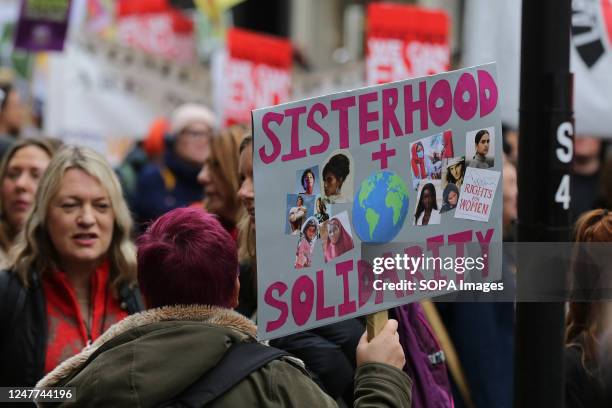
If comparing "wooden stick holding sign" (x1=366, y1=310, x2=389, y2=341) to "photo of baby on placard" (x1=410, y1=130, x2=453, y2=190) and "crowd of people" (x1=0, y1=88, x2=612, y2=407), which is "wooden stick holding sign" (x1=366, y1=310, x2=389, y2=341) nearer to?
"crowd of people" (x1=0, y1=88, x2=612, y2=407)

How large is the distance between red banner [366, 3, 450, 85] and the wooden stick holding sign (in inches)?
178

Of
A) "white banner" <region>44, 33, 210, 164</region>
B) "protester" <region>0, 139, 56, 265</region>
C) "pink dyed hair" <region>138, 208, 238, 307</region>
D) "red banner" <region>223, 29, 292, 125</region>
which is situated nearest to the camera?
"pink dyed hair" <region>138, 208, 238, 307</region>

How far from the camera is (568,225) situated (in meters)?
3.07

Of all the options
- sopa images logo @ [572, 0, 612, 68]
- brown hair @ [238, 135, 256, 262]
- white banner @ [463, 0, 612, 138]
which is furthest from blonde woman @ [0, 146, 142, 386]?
sopa images logo @ [572, 0, 612, 68]

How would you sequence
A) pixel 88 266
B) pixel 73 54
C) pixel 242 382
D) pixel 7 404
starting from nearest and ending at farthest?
pixel 242 382 → pixel 7 404 → pixel 88 266 → pixel 73 54

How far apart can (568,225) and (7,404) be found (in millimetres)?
1709

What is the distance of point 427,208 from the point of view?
295 cm

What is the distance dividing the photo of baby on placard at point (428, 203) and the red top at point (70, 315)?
1369 mm

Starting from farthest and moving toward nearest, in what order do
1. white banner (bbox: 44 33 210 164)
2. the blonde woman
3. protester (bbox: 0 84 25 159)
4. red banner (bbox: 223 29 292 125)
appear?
white banner (bbox: 44 33 210 164), red banner (bbox: 223 29 292 125), protester (bbox: 0 84 25 159), the blonde woman

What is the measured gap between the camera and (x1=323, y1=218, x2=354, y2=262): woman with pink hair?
2.81m

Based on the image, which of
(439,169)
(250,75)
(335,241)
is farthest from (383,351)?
(250,75)

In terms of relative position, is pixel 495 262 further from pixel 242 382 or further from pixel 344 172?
pixel 242 382

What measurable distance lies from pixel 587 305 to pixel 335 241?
3.22 ft

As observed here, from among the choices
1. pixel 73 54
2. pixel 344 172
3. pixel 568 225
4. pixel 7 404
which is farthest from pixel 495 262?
pixel 73 54
